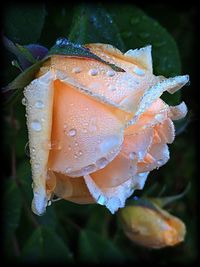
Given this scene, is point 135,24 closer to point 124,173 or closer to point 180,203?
point 124,173

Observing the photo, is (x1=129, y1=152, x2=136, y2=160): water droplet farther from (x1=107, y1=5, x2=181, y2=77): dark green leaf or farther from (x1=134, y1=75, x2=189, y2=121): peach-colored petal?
(x1=107, y1=5, x2=181, y2=77): dark green leaf

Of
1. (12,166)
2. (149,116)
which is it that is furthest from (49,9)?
(149,116)

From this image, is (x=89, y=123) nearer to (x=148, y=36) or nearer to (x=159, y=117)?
(x=159, y=117)

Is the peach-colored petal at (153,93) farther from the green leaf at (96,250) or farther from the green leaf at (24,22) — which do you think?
the green leaf at (96,250)

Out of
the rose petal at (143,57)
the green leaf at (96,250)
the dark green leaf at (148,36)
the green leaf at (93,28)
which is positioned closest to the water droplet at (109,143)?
the rose petal at (143,57)

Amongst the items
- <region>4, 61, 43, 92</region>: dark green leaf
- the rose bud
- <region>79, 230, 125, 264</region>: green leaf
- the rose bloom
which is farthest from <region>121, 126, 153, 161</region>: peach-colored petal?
<region>79, 230, 125, 264</region>: green leaf

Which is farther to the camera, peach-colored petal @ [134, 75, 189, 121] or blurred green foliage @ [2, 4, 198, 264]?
blurred green foliage @ [2, 4, 198, 264]
